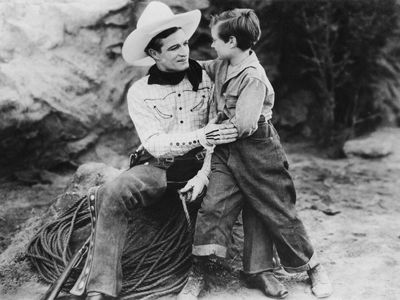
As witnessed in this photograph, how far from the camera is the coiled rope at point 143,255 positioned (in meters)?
3.29

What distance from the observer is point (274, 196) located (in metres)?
3.24

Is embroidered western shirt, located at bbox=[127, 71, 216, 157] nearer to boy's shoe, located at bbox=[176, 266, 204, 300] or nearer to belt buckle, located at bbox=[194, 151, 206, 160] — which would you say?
belt buckle, located at bbox=[194, 151, 206, 160]

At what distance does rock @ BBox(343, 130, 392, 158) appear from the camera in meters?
5.96

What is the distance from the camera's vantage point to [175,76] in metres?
3.50

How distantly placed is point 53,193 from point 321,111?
3.25m

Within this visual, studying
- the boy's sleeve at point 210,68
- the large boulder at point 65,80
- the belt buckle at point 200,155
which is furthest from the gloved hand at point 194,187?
the large boulder at point 65,80

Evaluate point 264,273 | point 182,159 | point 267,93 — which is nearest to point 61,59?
point 182,159

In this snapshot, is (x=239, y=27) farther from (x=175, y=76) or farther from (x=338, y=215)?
(x=338, y=215)

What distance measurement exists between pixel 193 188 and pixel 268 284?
73 centimetres

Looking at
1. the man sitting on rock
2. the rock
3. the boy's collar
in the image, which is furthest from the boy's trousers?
the rock

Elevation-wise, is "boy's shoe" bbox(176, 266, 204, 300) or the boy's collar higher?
the boy's collar

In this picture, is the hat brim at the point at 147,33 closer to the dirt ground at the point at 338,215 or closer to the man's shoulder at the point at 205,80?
the man's shoulder at the point at 205,80

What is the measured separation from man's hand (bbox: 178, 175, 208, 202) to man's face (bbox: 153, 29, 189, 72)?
2.44 feet

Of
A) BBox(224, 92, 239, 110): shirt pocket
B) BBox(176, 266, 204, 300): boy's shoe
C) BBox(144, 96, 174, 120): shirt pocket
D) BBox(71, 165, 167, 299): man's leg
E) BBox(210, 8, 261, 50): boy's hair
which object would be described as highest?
BBox(210, 8, 261, 50): boy's hair
